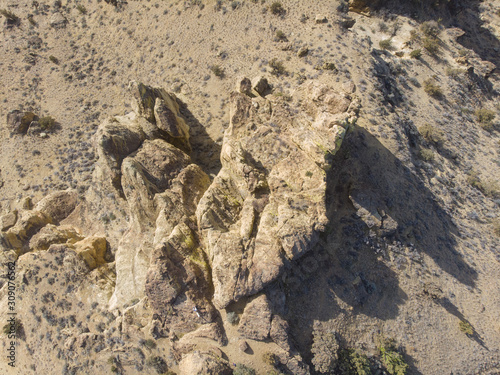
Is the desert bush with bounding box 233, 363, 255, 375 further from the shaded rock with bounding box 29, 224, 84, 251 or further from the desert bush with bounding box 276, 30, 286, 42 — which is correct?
the desert bush with bounding box 276, 30, 286, 42

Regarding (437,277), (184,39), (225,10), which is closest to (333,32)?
(225,10)

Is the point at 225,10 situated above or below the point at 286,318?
above

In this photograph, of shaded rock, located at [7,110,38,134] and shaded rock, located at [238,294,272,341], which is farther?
shaded rock, located at [7,110,38,134]

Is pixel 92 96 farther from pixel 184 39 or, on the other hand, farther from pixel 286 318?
pixel 286 318

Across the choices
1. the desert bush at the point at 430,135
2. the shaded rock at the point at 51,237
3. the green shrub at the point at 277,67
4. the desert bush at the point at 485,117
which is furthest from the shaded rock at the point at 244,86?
the desert bush at the point at 485,117

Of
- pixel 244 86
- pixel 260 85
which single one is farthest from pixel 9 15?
pixel 260 85

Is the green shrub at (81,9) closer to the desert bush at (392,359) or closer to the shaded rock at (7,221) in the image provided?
the shaded rock at (7,221)

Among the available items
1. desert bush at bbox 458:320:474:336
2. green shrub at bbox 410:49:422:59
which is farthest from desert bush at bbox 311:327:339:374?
green shrub at bbox 410:49:422:59
